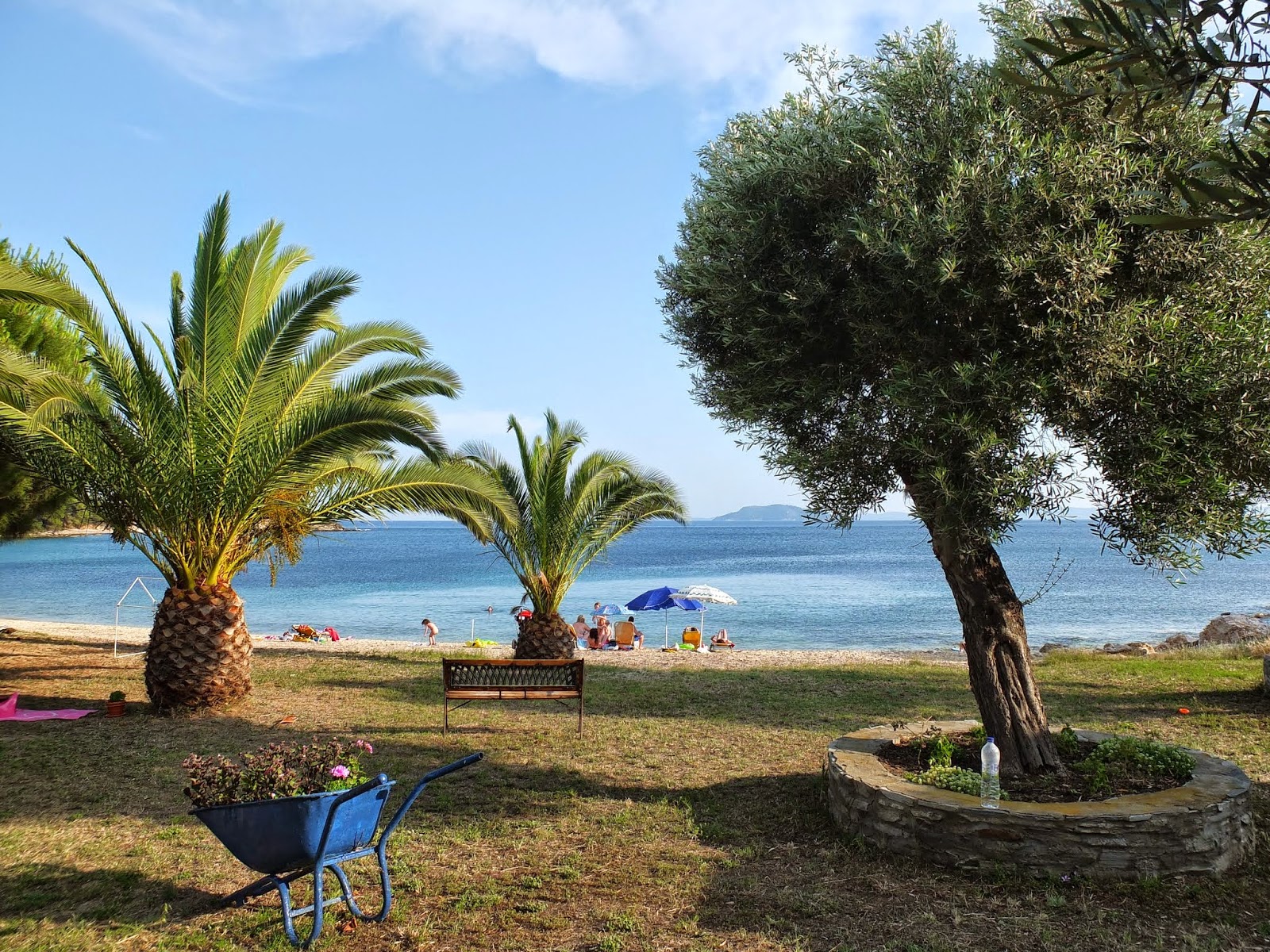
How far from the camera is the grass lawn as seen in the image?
179 inches

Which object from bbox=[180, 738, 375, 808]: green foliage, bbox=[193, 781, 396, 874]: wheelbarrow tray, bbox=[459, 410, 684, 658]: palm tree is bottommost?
bbox=[193, 781, 396, 874]: wheelbarrow tray

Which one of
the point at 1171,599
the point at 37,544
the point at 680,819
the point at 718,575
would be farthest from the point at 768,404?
the point at 37,544

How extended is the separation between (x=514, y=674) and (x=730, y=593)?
44.3 metres

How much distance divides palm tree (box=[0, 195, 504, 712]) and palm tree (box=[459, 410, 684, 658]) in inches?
158

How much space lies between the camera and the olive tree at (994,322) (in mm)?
5281

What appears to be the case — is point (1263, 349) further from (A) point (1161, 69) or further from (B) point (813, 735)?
(B) point (813, 735)

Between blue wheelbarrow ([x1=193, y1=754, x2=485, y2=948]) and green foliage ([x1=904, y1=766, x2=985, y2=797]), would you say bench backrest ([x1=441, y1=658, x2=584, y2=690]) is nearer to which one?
green foliage ([x1=904, y1=766, x2=985, y2=797])

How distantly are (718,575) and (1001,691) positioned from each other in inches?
2538

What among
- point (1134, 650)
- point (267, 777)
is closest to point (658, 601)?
point (1134, 650)

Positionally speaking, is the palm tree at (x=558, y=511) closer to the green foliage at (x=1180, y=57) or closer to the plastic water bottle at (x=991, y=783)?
the plastic water bottle at (x=991, y=783)

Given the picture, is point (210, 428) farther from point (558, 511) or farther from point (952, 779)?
point (952, 779)

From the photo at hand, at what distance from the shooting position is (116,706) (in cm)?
1005

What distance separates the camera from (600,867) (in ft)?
18.1

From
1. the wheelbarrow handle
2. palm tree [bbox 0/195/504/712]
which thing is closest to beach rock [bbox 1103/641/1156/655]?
palm tree [bbox 0/195/504/712]
